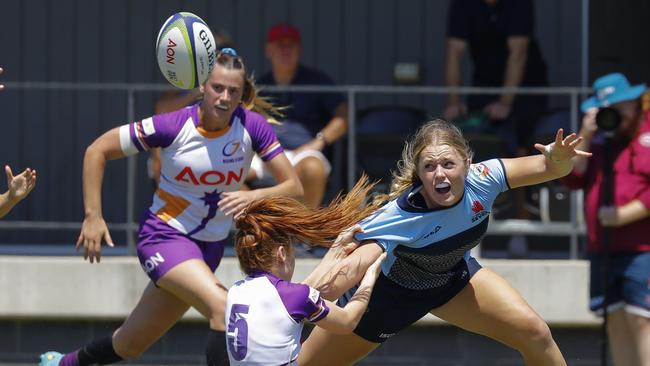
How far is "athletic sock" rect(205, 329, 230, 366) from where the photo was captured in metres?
7.38

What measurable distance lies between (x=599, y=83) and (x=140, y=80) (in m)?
4.64

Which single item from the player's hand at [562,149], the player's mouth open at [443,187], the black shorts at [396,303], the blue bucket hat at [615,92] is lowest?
the black shorts at [396,303]

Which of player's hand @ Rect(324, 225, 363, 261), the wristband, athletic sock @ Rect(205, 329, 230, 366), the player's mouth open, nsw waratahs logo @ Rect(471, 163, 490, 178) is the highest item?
nsw waratahs logo @ Rect(471, 163, 490, 178)

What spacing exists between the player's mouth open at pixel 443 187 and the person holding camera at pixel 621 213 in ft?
7.32

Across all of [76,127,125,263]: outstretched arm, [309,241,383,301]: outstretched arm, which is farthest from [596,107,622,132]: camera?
[76,127,125,263]: outstretched arm

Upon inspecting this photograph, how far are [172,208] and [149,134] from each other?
17.8 inches

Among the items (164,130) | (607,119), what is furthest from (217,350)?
(607,119)

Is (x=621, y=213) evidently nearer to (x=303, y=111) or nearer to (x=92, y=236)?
(x=303, y=111)

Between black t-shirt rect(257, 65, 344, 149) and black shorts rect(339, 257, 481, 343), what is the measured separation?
322cm

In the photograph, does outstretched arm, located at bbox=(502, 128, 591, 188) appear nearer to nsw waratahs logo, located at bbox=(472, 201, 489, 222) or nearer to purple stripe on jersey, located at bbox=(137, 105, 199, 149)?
nsw waratahs logo, located at bbox=(472, 201, 489, 222)

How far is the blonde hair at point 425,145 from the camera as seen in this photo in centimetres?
665

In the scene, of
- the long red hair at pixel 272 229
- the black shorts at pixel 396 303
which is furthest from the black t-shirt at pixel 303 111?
the long red hair at pixel 272 229

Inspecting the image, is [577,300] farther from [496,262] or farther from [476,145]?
[476,145]

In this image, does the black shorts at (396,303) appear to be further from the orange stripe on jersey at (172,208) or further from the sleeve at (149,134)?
the sleeve at (149,134)
